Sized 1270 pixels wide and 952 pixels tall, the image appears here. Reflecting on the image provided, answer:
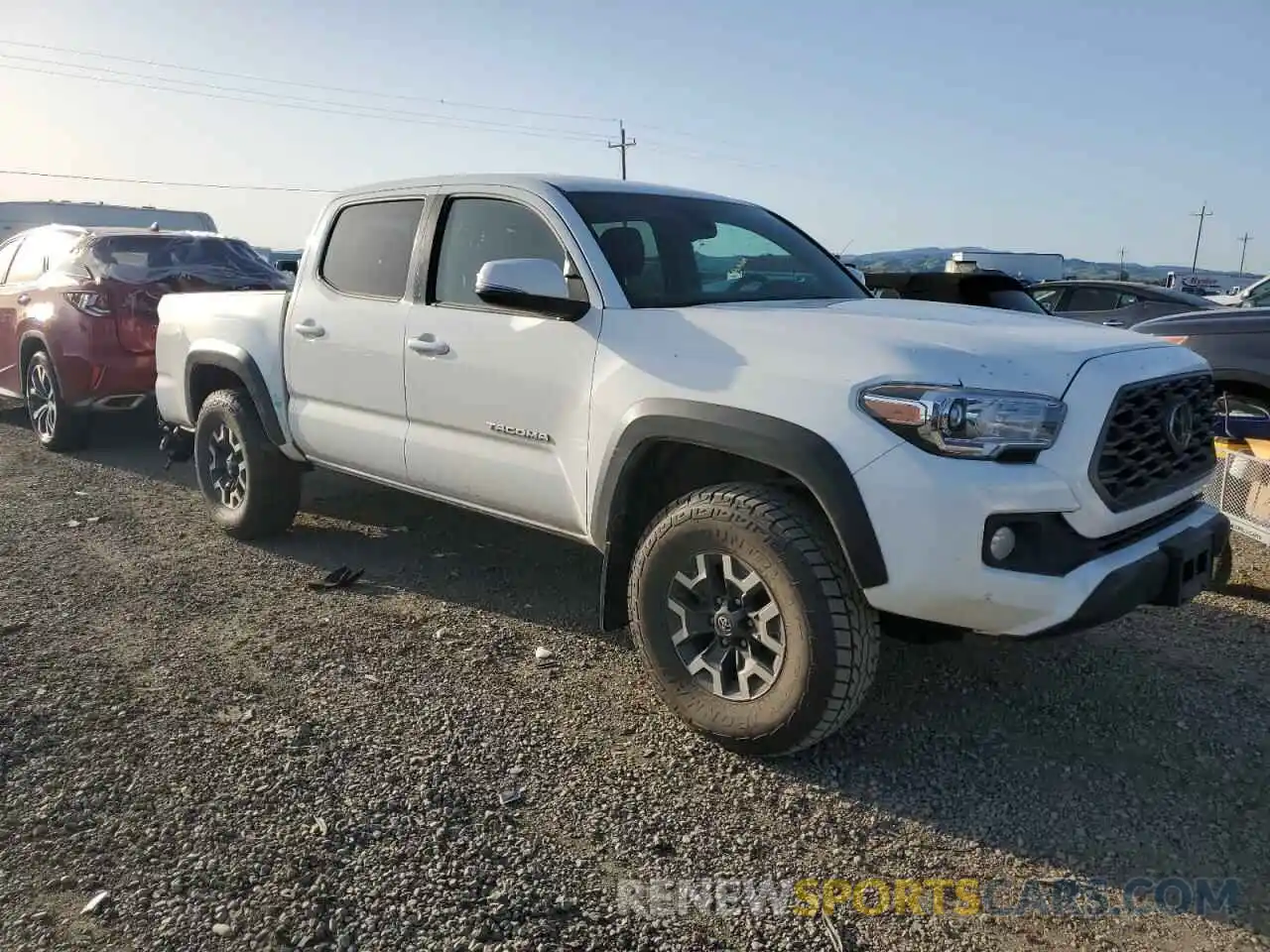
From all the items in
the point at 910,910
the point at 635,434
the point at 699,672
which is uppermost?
the point at 635,434

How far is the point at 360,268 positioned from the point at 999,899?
3726 millimetres

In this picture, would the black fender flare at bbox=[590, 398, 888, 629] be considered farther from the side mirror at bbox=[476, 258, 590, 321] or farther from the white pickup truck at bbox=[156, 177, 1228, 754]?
the side mirror at bbox=[476, 258, 590, 321]

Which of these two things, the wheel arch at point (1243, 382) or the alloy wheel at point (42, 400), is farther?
the alloy wheel at point (42, 400)

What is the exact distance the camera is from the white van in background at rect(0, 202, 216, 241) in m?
16.9

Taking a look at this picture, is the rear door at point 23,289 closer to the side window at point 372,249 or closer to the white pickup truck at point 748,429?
the side window at point 372,249

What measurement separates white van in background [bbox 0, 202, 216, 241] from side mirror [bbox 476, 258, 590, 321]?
13.9 m

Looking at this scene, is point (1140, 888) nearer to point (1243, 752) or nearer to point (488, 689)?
point (1243, 752)

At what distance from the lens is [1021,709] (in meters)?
3.56

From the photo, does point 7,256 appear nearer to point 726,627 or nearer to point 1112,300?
point 726,627

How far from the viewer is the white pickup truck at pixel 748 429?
2719mm

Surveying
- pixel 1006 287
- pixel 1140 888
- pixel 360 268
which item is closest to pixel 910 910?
pixel 1140 888

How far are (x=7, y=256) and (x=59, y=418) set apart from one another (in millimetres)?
2197

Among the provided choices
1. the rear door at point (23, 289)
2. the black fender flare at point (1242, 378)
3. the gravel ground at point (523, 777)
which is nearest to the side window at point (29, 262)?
the rear door at point (23, 289)

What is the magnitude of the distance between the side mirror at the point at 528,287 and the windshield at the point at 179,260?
5.22 metres
